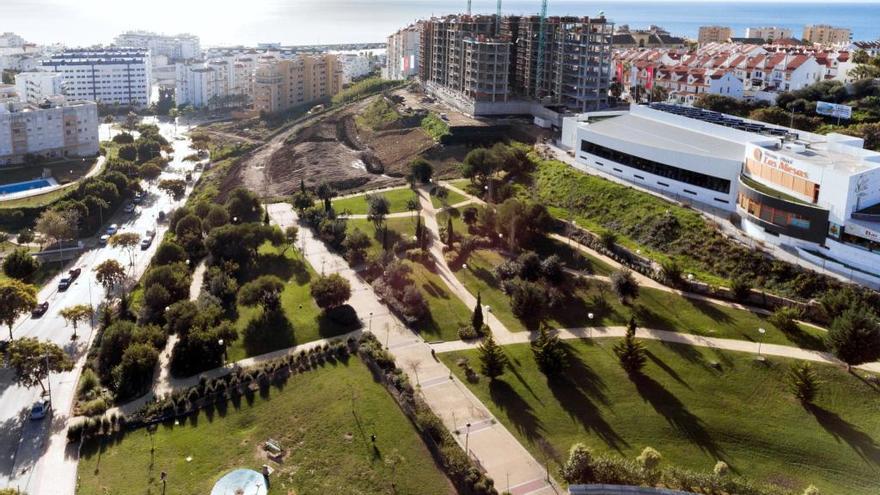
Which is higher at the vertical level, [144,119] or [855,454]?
[144,119]

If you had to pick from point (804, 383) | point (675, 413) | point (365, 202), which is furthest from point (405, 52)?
point (804, 383)

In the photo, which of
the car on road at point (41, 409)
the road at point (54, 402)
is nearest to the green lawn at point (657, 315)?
the road at point (54, 402)

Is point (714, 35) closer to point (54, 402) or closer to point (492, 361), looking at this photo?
point (492, 361)

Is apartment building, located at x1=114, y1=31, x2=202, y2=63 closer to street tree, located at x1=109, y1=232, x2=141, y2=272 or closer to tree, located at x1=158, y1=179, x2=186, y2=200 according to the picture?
tree, located at x1=158, y1=179, x2=186, y2=200

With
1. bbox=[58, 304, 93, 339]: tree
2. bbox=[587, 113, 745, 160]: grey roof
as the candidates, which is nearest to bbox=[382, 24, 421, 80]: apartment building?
bbox=[587, 113, 745, 160]: grey roof

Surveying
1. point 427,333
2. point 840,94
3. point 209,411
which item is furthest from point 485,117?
point 209,411

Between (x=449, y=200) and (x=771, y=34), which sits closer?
(x=449, y=200)

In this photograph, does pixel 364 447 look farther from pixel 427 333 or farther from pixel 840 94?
pixel 840 94
